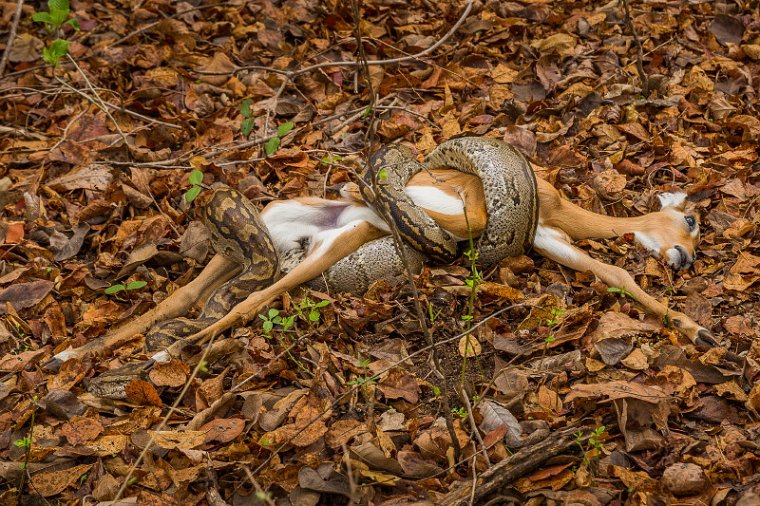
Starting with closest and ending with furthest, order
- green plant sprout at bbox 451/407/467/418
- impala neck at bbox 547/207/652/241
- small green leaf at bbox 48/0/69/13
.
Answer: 1. green plant sprout at bbox 451/407/467/418
2. impala neck at bbox 547/207/652/241
3. small green leaf at bbox 48/0/69/13

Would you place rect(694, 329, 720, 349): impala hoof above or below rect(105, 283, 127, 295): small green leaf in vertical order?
above

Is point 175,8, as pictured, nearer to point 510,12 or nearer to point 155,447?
point 510,12

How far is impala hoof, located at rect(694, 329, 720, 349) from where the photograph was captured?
5062mm

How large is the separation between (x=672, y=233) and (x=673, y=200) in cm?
45

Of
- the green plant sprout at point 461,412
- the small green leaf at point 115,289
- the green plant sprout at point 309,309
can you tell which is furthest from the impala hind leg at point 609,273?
the small green leaf at point 115,289

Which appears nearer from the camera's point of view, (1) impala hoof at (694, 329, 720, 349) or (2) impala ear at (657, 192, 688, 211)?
(1) impala hoof at (694, 329, 720, 349)

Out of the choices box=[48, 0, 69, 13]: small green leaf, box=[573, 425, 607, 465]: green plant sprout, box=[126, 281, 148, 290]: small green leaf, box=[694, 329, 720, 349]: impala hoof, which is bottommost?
box=[126, 281, 148, 290]: small green leaf

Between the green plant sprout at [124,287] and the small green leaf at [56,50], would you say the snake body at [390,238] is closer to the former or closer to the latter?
the green plant sprout at [124,287]

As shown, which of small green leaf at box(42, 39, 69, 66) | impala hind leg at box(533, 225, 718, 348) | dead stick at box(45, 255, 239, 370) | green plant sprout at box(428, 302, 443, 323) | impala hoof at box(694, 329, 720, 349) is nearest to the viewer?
impala hoof at box(694, 329, 720, 349)

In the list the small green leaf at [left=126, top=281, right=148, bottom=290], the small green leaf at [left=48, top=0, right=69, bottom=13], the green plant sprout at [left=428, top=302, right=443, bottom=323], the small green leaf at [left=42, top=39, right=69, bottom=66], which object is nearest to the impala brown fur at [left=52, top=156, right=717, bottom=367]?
the small green leaf at [left=126, top=281, right=148, bottom=290]

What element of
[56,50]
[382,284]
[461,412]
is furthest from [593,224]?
[56,50]

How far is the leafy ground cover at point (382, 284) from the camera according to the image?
450 cm

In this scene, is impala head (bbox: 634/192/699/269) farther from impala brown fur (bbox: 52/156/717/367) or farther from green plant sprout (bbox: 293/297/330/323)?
green plant sprout (bbox: 293/297/330/323)

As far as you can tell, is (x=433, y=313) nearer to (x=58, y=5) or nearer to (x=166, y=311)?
(x=166, y=311)
